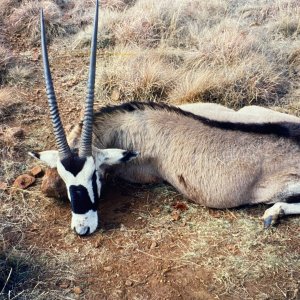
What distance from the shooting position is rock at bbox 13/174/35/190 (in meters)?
6.42

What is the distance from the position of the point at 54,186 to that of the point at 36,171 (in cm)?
74

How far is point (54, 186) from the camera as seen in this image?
19.6ft

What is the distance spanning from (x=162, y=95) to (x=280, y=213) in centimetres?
309

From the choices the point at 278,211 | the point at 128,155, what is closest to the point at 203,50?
the point at 128,155

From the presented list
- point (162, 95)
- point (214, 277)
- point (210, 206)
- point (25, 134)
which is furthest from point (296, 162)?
point (25, 134)

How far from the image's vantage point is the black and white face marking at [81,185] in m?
5.40

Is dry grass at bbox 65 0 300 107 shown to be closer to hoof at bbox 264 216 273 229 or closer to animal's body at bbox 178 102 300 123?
animal's body at bbox 178 102 300 123

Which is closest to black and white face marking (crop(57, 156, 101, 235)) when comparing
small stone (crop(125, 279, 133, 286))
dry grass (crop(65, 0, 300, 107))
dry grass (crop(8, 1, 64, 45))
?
small stone (crop(125, 279, 133, 286))

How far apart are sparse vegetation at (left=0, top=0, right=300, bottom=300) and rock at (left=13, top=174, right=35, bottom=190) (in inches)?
3.8

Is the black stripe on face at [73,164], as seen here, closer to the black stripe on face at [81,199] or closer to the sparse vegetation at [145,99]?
the black stripe on face at [81,199]

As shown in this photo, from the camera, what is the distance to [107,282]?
5.08 meters

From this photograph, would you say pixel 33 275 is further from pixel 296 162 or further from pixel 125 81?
pixel 125 81

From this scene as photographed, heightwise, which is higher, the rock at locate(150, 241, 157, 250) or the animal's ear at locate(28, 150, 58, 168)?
the animal's ear at locate(28, 150, 58, 168)

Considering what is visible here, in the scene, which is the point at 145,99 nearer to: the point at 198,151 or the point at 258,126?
the point at 198,151
